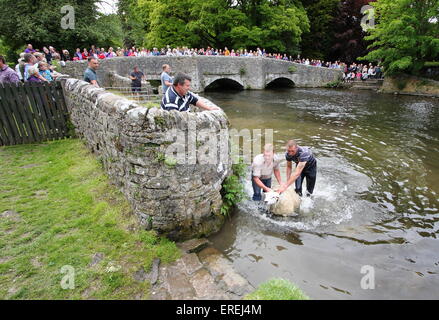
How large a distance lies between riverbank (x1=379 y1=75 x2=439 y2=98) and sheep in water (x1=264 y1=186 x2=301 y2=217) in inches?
1089

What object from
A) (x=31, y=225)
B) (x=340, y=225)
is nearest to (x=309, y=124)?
(x=340, y=225)

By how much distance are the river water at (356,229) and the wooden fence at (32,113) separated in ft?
24.4

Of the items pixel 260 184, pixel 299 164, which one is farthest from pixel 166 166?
pixel 299 164

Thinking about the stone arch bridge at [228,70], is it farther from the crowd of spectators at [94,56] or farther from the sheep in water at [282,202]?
the sheep in water at [282,202]

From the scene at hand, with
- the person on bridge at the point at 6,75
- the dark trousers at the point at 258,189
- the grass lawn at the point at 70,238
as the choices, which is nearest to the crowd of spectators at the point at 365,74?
the dark trousers at the point at 258,189

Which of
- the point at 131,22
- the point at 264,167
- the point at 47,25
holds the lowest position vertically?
the point at 264,167

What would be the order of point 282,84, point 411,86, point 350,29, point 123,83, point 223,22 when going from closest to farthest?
point 123,83 < point 411,86 < point 223,22 < point 282,84 < point 350,29

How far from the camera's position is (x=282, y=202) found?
618cm

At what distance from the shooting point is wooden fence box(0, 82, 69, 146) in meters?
8.34

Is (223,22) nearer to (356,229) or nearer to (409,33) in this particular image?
(409,33)

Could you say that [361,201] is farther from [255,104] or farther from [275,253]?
[255,104]

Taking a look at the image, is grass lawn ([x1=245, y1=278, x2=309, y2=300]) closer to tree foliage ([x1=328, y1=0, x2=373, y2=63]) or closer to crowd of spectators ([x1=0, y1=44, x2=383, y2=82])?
crowd of spectators ([x1=0, y1=44, x2=383, y2=82])

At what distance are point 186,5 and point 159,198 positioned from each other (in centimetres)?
3317

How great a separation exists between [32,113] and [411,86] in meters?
33.0
